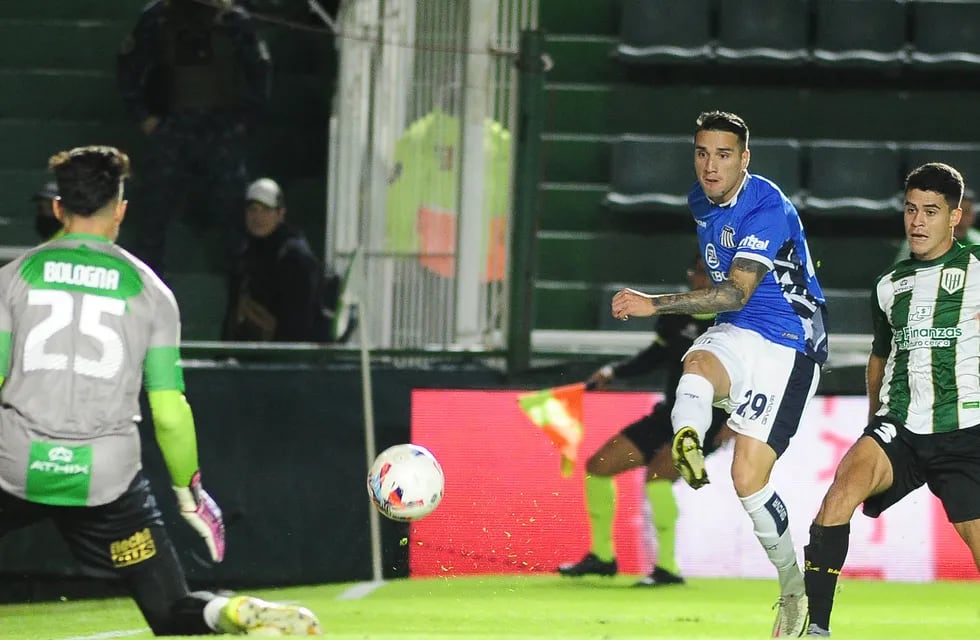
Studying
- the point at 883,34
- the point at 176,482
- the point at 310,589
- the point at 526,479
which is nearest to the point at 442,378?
the point at 526,479

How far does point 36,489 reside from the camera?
514 cm

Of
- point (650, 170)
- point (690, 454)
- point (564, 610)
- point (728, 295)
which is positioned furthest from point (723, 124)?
point (650, 170)

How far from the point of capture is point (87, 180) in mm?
5242

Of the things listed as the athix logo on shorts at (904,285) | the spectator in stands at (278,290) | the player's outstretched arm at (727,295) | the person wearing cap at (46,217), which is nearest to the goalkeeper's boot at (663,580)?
the spectator in stands at (278,290)

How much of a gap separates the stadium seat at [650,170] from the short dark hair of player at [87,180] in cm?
627

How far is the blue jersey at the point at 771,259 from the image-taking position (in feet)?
21.4

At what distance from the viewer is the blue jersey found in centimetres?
651

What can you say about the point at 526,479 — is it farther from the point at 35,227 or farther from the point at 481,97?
the point at 35,227

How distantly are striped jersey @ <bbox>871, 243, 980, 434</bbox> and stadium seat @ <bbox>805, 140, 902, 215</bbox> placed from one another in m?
5.05

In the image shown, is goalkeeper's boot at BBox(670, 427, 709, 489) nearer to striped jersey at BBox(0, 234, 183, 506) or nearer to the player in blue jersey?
the player in blue jersey

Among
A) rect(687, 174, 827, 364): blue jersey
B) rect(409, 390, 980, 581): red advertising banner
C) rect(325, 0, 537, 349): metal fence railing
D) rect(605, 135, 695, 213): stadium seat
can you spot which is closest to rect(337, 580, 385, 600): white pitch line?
rect(409, 390, 980, 581): red advertising banner

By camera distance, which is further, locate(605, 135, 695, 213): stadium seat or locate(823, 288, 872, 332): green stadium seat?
locate(605, 135, 695, 213): stadium seat

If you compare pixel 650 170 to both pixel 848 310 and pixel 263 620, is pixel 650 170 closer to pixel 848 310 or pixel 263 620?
pixel 848 310

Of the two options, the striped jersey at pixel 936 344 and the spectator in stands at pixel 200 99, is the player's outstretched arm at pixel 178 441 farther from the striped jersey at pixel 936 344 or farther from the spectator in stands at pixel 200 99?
the spectator in stands at pixel 200 99
